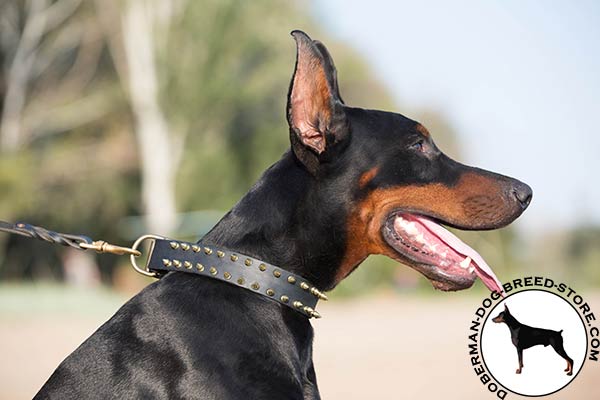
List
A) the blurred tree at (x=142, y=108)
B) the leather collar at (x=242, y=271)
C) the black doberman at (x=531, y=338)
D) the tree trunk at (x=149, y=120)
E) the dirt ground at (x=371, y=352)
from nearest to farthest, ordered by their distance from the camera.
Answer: the leather collar at (x=242, y=271) < the black doberman at (x=531, y=338) < the dirt ground at (x=371, y=352) < the blurred tree at (x=142, y=108) < the tree trunk at (x=149, y=120)

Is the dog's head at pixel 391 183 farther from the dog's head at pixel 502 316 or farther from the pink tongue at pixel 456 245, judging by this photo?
the dog's head at pixel 502 316

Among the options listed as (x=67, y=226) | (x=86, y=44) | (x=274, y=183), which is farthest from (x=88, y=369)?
(x=86, y=44)

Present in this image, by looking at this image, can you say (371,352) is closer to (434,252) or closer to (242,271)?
(434,252)

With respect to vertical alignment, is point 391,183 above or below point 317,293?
above

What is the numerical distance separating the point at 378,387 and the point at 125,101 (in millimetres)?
22370

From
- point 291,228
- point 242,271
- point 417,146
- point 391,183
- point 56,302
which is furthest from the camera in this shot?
point 56,302

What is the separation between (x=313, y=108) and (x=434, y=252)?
808mm

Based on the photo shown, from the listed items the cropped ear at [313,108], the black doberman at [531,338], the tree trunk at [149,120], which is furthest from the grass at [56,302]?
the cropped ear at [313,108]

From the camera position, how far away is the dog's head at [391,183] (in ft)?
11.9

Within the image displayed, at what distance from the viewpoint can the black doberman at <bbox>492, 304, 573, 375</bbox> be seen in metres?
4.53

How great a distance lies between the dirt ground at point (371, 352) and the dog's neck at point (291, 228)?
208 inches

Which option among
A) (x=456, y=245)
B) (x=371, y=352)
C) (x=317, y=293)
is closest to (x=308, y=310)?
(x=317, y=293)

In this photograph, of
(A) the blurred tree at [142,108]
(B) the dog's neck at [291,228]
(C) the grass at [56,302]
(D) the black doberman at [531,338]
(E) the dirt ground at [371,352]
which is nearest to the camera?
(B) the dog's neck at [291,228]

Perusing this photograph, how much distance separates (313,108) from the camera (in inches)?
143
